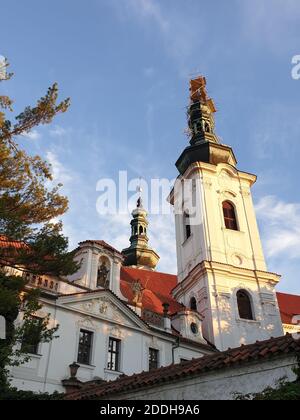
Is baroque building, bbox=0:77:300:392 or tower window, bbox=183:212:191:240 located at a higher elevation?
tower window, bbox=183:212:191:240

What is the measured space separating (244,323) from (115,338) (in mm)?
10092

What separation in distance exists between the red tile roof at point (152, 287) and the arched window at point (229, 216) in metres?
6.80

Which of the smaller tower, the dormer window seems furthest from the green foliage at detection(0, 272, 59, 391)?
the smaller tower

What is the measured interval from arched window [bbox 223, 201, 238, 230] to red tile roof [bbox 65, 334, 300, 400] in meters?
20.6

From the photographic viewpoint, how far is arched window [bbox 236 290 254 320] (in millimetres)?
27328

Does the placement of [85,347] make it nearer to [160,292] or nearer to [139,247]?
[160,292]

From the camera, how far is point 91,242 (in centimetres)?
2269

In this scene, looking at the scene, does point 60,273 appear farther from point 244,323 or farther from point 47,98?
point 244,323

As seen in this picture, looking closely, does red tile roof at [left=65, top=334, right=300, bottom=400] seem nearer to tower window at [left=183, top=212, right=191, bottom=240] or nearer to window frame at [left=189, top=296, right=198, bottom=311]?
window frame at [left=189, top=296, right=198, bottom=311]

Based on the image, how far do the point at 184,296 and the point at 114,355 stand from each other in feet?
38.1

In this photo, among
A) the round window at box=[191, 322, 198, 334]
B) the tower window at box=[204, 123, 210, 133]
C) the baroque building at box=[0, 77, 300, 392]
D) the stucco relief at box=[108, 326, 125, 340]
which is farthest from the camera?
the tower window at box=[204, 123, 210, 133]

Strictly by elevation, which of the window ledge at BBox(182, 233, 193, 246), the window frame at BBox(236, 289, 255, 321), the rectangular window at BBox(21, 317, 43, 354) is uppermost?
the window ledge at BBox(182, 233, 193, 246)

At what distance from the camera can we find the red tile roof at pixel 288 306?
111 ft

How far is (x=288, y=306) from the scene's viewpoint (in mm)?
37219
